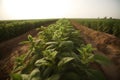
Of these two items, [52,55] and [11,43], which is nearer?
[52,55]

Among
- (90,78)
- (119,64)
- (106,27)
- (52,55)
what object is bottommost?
(106,27)

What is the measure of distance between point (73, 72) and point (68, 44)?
0.44 meters

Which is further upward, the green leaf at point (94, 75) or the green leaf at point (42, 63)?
the green leaf at point (42, 63)

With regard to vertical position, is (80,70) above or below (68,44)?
below

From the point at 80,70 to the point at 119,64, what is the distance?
2.21 m

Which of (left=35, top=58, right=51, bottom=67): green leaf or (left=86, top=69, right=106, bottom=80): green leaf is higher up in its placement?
(left=35, top=58, right=51, bottom=67): green leaf

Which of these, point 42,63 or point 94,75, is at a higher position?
point 42,63

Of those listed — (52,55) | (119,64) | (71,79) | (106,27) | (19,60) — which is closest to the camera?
(71,79)

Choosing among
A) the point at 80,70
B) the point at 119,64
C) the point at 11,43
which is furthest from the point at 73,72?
the point at 11,43

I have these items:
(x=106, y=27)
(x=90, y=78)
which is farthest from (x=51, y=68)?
(x=106, y=27)

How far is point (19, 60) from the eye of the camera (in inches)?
74.7

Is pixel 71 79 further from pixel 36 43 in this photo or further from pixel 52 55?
pixel 36 43

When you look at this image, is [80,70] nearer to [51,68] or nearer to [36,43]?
[51,68]

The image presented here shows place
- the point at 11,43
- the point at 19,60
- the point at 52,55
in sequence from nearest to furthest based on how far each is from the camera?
the point at 52,55
the point at 19,60
the point at 11,43
